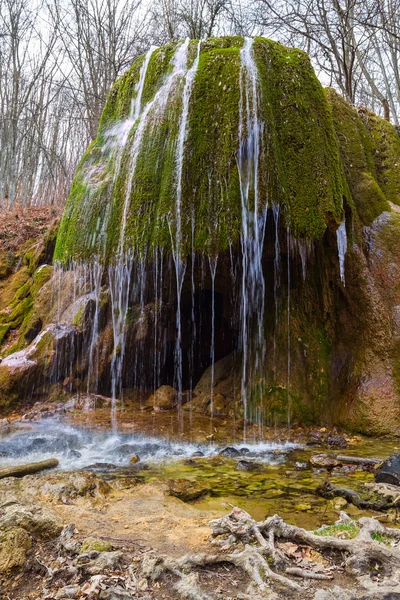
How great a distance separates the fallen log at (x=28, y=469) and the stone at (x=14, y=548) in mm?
2153

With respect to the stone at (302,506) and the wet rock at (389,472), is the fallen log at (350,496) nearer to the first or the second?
the stone at (302,506)

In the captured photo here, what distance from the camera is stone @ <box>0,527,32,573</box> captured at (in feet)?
6.84

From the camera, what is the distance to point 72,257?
7629 mm

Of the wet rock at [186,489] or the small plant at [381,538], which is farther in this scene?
the wet rock at [186,489]

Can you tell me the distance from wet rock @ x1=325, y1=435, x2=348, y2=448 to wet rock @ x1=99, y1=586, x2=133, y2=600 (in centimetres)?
428

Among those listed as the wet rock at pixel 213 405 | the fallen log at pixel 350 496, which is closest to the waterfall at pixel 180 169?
the wet rock at pixel 213 405

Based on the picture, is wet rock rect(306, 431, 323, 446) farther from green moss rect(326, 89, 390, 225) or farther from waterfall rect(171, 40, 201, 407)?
green moss rect(326, 89, 390, 225)

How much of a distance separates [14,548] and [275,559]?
1.35 m

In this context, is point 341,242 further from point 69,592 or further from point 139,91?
point 69,592

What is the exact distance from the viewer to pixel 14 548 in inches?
85.4

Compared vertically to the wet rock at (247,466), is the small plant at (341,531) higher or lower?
higher

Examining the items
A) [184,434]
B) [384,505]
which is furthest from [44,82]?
[384,505]

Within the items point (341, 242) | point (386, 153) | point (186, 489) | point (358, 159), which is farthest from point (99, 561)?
point (386, 153)

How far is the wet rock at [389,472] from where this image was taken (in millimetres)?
3979
